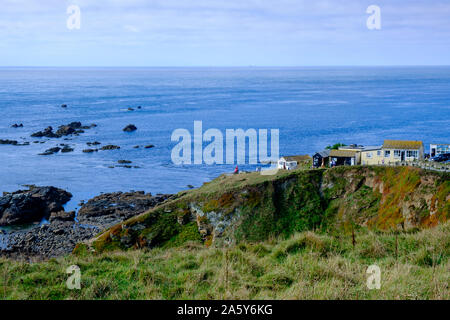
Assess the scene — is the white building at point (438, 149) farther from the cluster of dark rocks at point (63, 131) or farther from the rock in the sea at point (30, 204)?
the cluster of dark rocks at point (63, 131)

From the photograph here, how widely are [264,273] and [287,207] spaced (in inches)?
1050

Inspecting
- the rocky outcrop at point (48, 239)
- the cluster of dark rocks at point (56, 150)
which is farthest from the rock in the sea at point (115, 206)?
the cluster of dark rocks at point (56, 150)

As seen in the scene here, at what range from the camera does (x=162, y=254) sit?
39.1 feet

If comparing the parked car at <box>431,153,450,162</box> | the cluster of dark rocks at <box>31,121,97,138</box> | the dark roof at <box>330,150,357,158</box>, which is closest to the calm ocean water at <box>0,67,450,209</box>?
the cluster of dark rocks at <box>31,121,97,138</box>

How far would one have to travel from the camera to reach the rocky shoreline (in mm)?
41875

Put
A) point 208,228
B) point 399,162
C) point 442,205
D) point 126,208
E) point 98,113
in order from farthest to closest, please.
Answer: point 98,113, point 126,208, point 399,162, point 208,228, point 442,205

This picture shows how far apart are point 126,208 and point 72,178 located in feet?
55.5

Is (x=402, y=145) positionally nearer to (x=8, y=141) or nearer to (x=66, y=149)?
(x=66, y=149)

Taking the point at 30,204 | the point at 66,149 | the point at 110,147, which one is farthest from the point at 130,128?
the point at 30,204

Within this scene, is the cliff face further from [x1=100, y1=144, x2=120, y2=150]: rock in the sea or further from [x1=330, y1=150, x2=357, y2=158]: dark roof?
[x1=100, y1=144, x2=120, y2=150]: rock in the sea

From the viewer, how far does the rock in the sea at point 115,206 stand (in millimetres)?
49287

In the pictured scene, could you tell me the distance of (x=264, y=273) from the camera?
30.4ft
